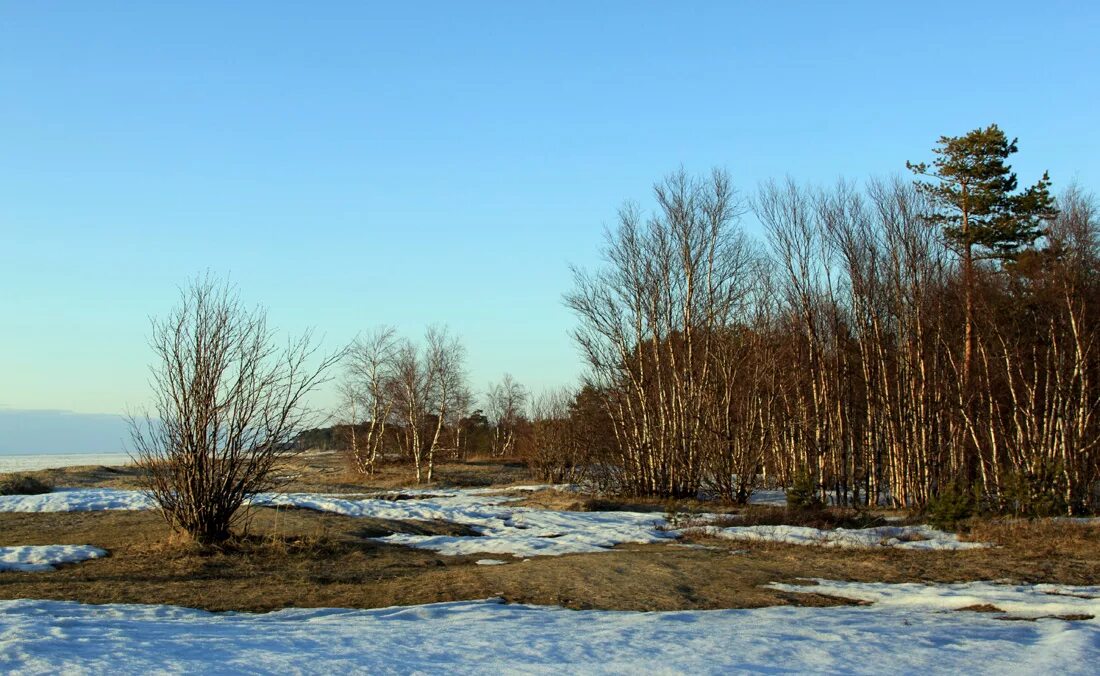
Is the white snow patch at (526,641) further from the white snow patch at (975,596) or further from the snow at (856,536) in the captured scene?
the snow at (856,536)

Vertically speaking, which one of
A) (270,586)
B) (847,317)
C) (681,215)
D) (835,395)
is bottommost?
(270,586)

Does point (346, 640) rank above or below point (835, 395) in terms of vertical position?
below

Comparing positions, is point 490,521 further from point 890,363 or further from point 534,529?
point 890,363

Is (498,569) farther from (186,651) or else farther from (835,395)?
(835,395)

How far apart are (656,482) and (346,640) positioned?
20.1m

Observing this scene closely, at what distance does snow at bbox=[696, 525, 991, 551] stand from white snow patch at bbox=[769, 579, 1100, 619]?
3799 mm

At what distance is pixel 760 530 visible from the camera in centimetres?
1580

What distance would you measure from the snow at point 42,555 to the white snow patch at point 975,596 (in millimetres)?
9598

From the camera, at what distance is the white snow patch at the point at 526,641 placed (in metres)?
5.57

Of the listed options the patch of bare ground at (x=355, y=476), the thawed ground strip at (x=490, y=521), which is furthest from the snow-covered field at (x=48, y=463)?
the thawed ground strip at (x=490, y=521)

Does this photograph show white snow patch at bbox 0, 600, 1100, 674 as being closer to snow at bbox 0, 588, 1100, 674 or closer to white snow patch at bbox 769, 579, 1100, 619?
snow at bbox 0, 588, 1100, 674

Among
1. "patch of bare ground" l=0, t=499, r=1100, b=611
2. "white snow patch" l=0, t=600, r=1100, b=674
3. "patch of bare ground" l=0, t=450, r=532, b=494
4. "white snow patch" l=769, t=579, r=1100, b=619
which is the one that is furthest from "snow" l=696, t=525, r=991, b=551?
"patch of bare ground" l=0, t=450, r=532, b=494

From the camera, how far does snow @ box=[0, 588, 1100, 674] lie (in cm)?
557

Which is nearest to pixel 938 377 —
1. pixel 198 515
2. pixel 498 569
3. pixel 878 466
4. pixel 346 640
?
pixel 878 466
